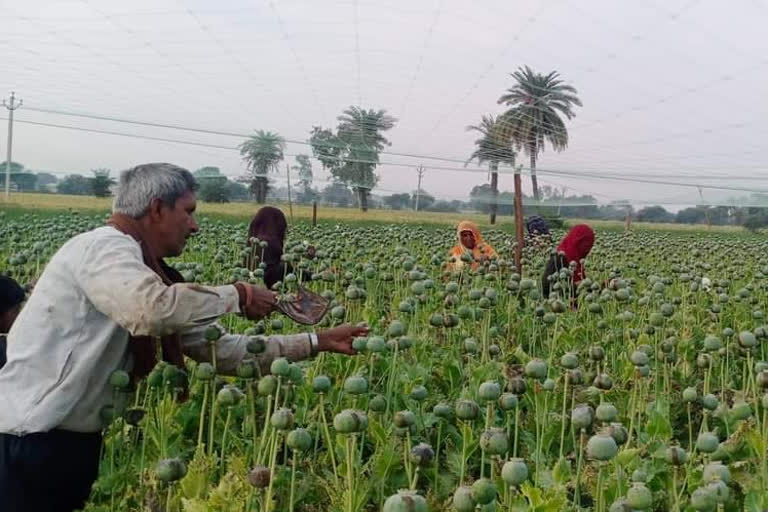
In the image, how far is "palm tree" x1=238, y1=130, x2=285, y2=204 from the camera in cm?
1748

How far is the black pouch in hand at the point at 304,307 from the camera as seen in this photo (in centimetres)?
290

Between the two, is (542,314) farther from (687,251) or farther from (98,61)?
(98,61)

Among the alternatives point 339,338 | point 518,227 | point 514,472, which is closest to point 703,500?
point 514,472

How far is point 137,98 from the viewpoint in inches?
622

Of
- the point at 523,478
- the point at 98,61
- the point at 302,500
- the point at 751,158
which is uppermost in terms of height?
the point at 98,61

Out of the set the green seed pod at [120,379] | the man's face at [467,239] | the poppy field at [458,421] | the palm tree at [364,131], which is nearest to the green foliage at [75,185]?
the palm tree at [364,131]

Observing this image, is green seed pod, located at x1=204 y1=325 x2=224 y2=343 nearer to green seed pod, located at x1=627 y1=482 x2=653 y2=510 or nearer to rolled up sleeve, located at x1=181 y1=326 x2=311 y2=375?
rolled up sleeve, located at x1=181 y1=326 x2=311 y2=375

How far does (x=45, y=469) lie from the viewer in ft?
8.82

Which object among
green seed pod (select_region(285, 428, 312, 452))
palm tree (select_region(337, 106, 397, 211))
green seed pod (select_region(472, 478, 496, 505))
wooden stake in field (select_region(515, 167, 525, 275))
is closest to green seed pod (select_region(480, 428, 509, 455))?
green seed pod (select_region(472, 478, 496, 505))

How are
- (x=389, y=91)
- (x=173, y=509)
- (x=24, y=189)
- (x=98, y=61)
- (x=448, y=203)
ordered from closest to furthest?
(x=173, y=509) < (x=98, y=61) < (x=389, y=91) < (x=24, y=189) < (x=448, y=203)

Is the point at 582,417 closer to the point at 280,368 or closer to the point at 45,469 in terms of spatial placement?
the point at 280,368

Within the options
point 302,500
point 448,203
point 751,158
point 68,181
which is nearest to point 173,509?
point 302,500

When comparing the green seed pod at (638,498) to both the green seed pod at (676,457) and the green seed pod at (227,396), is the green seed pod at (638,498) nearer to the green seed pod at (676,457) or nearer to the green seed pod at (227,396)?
the green seed pod at (676,457)

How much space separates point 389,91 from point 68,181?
14.0 metres
